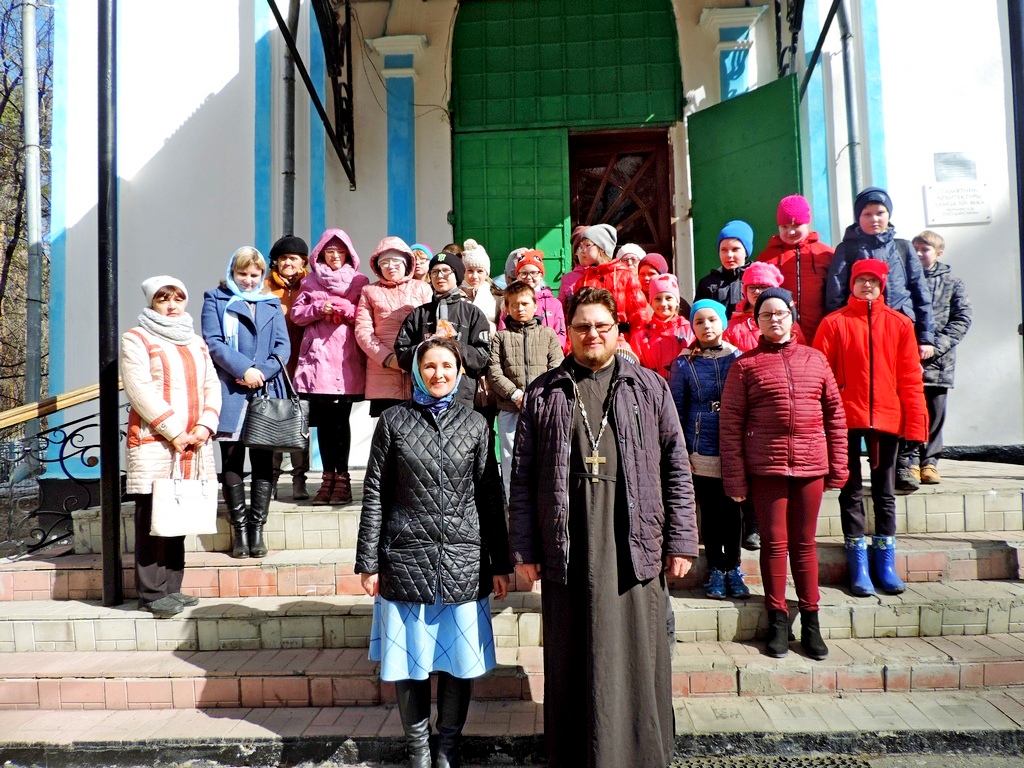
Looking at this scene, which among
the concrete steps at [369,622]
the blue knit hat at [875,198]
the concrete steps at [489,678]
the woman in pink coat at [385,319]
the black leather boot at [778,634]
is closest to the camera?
the concrete steps at [489,678]

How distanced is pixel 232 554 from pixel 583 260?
2999mm

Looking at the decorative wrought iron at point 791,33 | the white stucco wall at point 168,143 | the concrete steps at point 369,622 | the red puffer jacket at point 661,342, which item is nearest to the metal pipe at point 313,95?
the white stucco wall at point 168,143

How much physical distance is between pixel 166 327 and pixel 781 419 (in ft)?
10.6

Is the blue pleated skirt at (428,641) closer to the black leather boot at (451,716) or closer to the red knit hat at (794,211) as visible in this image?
the black leather boot at (451,716)

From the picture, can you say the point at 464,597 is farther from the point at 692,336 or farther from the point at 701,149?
the point at 701,149

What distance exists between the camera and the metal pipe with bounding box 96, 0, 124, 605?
4.10m

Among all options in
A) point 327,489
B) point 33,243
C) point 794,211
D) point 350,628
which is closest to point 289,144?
point 33,243

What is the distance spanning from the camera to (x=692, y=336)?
454cm

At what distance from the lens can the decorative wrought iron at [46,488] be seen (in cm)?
514

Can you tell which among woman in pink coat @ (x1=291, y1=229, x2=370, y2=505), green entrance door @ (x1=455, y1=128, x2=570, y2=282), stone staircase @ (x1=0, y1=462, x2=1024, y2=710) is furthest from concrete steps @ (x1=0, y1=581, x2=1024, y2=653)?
green entrance door @ (x1=455, y1=128, x2=570, y2=282)

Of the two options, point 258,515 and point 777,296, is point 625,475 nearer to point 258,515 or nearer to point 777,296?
point 777,296

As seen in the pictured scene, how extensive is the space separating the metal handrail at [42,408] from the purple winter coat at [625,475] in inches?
123

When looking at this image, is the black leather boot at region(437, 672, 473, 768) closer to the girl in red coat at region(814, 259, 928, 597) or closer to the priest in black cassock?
the priest in black cassock

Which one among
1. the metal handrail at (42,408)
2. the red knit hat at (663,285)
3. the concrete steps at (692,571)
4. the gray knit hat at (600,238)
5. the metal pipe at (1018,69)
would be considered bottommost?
the concrete steps at (692,571)
